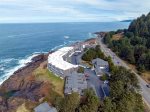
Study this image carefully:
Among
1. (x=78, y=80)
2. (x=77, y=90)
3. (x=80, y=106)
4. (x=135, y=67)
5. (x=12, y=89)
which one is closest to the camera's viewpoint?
(x=80, y=106)

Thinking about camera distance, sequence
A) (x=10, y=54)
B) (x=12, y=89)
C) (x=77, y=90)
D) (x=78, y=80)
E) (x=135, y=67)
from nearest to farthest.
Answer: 1. (x=77, y=90)
2. (x=78, y=80)
3. (x=12, y=89)
4. (x=135, y=67)
5. (x=10, y=54)

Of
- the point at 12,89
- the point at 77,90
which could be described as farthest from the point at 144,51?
the point at 12,89

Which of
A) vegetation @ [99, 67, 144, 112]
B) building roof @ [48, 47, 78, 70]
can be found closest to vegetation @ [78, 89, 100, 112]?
vegetation @ [99, 67, 144, 112]

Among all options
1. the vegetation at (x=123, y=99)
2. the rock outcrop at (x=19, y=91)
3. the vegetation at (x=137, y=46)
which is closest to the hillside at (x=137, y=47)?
the vegetation at (x=137, y=46)

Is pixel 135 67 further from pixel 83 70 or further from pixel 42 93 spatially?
pixel 42 93

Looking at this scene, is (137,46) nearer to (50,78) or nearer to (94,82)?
(94,82)

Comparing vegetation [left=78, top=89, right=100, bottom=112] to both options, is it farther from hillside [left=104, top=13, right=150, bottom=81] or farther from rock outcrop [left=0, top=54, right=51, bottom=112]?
hillside [left=104, top=13, right=150, bottom=81]

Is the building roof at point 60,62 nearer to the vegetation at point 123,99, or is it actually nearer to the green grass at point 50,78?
the green grass at point 50,78
